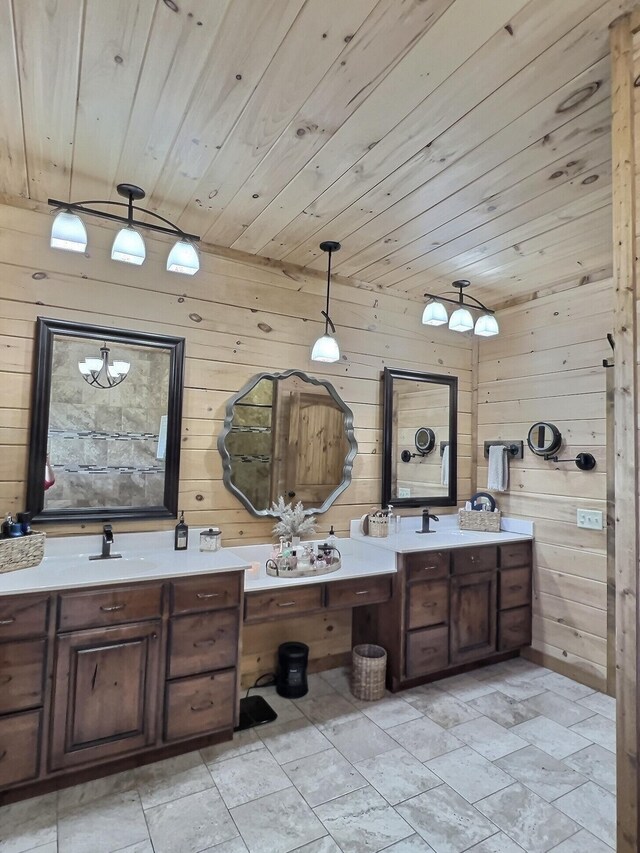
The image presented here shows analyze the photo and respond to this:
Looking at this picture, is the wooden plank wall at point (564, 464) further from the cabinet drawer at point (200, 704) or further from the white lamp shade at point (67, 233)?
the white lamp shade at point (67, 233)

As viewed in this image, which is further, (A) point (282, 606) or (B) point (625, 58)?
(A) point (282, 606)

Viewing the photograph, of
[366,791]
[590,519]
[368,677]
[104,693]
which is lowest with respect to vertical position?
[366,791]

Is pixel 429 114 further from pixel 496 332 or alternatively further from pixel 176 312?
pixel 496 332

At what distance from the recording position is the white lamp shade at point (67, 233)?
2.07 meters

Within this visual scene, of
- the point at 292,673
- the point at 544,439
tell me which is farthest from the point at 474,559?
the point at 292,673

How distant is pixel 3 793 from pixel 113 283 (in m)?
2.29

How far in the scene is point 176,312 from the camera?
2.72 meters

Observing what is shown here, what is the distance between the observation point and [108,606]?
6.63 ft

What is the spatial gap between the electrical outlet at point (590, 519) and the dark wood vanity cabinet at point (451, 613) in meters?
0.41

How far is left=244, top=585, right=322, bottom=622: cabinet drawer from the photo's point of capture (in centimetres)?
240

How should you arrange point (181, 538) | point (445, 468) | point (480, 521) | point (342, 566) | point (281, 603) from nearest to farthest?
point (281, 603), point (181, 538), point (342, 566), point (480, 521), point (445, 468)

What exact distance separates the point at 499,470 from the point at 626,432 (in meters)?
2.34

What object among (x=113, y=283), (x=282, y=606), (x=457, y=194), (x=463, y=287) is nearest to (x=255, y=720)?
(x=282, y=606)

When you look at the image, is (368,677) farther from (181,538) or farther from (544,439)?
(544,439)
